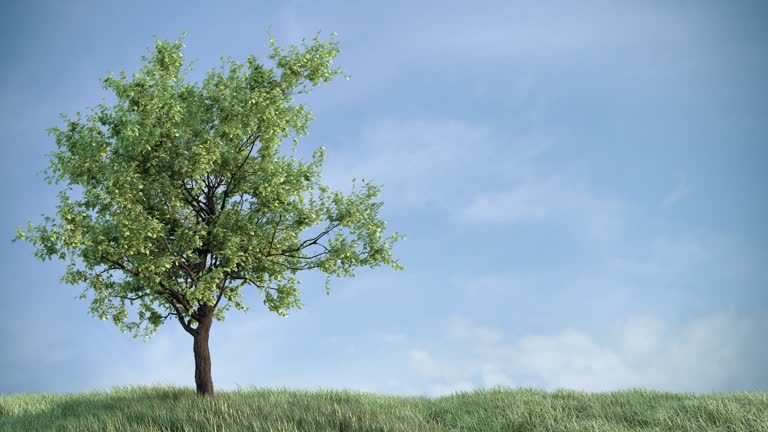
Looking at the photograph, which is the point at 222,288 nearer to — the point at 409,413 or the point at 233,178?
the point at 233,178

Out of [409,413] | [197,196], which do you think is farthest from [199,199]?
[409,413]

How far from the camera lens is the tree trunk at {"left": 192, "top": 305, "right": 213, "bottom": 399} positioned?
→ 63.4 feet

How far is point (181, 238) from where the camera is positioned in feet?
62.1

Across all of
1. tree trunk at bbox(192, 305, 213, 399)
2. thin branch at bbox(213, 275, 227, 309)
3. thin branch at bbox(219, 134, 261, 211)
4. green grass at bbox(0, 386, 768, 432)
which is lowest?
green grass at bbox(0, 386, 768, 432)

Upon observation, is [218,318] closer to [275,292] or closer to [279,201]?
[275,292]

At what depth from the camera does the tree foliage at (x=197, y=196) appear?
18.3m

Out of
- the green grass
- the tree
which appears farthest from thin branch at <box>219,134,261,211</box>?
the green grass

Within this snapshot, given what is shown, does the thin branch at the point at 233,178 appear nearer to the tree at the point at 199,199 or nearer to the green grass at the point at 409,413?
the tree at the point at 199,199

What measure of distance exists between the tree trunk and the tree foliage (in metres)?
0.41

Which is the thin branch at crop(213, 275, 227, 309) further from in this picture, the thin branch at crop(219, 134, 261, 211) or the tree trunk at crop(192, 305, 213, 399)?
the thin branch at crop(219, 134, 261, 211)

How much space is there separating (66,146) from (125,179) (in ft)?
10.5

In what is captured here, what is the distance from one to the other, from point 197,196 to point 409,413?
9.44 metres

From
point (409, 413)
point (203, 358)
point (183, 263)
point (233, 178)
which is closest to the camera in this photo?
point (409, 413)

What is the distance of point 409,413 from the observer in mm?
17438
